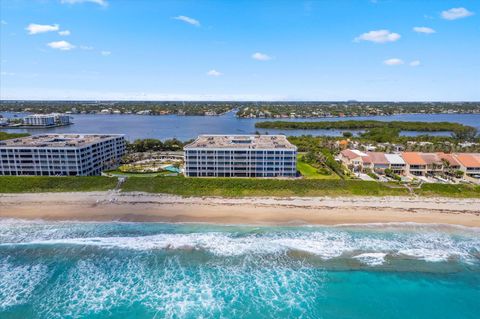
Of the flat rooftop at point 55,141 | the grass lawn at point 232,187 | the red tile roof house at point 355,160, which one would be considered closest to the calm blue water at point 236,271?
the grass lawn at point 232,187

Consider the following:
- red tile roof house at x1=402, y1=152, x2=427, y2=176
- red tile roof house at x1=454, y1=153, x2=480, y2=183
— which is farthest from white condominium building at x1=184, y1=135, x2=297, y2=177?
red tile roof house at x1=454, y1=153, x2=480, y2=183

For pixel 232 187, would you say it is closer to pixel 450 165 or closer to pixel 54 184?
pixel 54 184

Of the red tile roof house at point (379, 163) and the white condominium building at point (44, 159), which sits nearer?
the white condominium building at point (44, 159)

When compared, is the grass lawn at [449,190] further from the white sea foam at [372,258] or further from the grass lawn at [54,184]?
the grass lawn at [54,184]

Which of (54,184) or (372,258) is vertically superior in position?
(54,184)

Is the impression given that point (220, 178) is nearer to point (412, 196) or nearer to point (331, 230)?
point (331, 230)

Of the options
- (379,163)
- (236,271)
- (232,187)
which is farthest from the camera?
(379,163)

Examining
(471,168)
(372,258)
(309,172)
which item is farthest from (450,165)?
(372,258)
